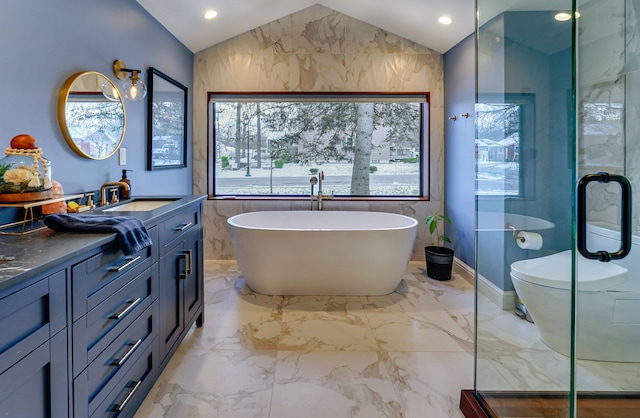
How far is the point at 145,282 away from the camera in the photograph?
5.54 feet

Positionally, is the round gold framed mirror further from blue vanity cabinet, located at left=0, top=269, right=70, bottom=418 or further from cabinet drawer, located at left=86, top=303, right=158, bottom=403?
blue vanity cabinet, located at left=0, top=269, right=70, bottom=418

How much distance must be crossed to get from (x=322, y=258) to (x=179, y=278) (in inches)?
49.6

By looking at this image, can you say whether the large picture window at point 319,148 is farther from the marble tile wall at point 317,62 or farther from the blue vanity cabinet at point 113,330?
the blue vanity cabinet at point 113,330

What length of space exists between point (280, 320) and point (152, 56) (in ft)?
8.06

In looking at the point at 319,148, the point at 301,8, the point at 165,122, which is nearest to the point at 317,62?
the point at 301,8

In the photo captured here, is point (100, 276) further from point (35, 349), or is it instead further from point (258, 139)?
point (258, 139)

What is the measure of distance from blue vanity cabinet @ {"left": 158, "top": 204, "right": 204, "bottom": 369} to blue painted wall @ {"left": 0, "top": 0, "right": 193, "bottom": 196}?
2.28 feet

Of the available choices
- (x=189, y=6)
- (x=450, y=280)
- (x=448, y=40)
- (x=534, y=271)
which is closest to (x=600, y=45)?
(x=534, y=271)

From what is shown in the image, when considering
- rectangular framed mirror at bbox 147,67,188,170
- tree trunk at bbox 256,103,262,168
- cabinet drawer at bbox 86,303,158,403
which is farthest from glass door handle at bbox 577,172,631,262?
tree trunk at bbox 256,103,262,168

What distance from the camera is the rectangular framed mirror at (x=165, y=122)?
3.17m

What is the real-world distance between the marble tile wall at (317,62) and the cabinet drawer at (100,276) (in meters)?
3.06

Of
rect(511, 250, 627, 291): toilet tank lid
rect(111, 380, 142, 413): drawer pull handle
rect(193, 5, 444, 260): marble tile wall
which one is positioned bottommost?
rect(111, 380, 142, 413): drawer pull handle

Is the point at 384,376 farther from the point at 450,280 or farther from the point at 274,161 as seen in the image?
the point at 274,161

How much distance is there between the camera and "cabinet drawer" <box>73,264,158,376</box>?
1188 mm
